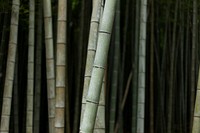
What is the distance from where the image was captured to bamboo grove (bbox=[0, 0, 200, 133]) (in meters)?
1.74

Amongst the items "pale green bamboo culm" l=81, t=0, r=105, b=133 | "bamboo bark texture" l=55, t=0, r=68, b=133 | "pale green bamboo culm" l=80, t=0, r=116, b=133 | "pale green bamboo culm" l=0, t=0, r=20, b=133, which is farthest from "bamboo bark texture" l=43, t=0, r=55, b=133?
"pale green bamboo culm" l=80, t=0, r=116, b=133

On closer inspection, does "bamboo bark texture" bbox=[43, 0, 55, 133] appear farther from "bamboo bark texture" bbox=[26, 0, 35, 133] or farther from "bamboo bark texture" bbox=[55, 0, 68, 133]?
"bamboo bark texture" bbox=[55, 0, 68, 133]

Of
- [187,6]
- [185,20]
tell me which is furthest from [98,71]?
[185,20]

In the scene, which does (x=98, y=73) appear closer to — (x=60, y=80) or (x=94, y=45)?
(x=94, y=45)

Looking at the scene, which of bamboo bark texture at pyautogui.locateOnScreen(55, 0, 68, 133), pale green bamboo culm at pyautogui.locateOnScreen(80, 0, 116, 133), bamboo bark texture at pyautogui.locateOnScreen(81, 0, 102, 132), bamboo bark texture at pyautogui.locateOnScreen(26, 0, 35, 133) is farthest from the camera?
bamboo bark texture at pyautogui.locateOnScreen(26, 0, 35, 133)

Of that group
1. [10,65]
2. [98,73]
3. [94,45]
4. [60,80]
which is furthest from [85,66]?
[98,73]

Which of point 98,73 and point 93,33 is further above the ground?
point 93,33

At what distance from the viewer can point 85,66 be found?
2961 mm

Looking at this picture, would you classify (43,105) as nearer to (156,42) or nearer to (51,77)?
(156,42)

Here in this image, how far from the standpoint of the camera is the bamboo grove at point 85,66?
1739mm

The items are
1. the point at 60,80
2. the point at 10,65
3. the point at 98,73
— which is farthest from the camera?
the point at 10,65

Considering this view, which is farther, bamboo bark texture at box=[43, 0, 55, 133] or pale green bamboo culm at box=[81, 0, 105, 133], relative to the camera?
bamboo bark texture at box=[43, 0, 55, 133]

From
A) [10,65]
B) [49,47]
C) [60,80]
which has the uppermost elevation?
[49,47]

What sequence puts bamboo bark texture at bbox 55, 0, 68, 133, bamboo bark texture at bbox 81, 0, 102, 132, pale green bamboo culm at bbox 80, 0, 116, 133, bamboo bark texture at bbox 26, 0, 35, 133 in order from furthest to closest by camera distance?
bamboo bark texture at bbox 26, 0, 35, 133
bamboo bark texture at bbox 55, 0, 68, 133
bamboo bark texture at bbox 81, 0, 102, 132
pale green bamboo culm at bbox 80, 0, 116, 133
